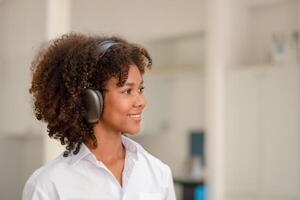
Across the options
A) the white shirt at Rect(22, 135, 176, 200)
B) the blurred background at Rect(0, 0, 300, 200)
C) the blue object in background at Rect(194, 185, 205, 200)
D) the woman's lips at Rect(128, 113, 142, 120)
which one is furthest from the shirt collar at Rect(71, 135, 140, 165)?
the blue object in background at Rect(194, 185, 205, 200)

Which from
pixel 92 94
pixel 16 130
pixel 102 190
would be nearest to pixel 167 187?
pixel 102 190

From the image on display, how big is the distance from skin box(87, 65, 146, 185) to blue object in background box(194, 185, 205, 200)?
3.51m

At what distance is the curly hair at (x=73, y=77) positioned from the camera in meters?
1.21

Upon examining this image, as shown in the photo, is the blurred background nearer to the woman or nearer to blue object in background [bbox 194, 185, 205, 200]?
blue object in background [bbox 194, 185, 205, 200]

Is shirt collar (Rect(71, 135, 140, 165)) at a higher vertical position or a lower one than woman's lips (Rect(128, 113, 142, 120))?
lower

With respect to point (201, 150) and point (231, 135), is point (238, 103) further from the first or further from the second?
point (201, 150)

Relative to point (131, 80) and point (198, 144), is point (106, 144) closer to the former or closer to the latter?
point (131, 80)

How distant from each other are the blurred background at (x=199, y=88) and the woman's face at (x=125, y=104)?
1.59 m

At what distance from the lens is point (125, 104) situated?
3.96 ft

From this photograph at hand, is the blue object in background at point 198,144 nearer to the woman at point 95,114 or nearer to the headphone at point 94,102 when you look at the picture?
the woman at point 95,114

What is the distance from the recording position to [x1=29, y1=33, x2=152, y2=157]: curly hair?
3.97 ft

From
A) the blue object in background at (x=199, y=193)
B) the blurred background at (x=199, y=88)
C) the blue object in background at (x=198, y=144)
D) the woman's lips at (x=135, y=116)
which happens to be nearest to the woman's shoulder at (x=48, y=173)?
the woman's lips at (x=135, y=116)

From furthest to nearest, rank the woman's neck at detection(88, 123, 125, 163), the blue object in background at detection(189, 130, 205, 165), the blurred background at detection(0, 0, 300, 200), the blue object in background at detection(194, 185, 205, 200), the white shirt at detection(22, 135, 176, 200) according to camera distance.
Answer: the blue object in background at detection(189, 130, 205, 165) < the blue object in background at detection(194, 185, 205, 200) < the blurred background at detection(0, 0, 300, 200) < the woman's neck at detection(88, 123, 125, 163) < the white shirt at detection(22, 135, 176, 200)

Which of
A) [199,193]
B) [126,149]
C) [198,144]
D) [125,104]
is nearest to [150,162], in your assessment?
[126,149]
